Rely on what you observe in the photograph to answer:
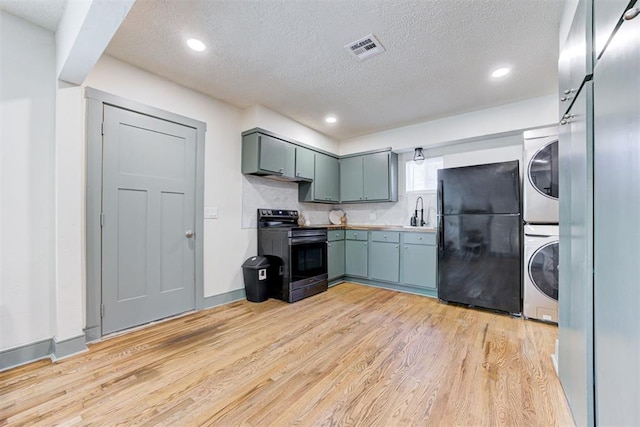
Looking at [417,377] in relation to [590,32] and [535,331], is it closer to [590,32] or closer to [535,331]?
[535,331]

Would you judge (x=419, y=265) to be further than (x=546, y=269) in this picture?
Yes

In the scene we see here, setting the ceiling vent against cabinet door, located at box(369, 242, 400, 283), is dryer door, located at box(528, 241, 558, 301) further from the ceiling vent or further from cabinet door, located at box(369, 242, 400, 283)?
the ceiling vent

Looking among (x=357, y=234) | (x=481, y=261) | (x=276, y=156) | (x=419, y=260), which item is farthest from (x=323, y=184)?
(x=481, y=261)

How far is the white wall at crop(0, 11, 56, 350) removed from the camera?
188cm

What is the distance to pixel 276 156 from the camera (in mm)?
3566

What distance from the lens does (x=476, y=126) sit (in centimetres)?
351

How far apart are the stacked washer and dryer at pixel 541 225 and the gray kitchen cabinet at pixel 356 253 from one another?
204 cm

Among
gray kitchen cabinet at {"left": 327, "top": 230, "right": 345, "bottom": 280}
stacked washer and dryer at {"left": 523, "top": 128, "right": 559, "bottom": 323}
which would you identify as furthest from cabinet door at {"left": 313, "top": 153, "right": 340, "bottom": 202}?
stacked washer and dryer at {"left": 523, "top": 128, "right": 559, "bottom": 323}

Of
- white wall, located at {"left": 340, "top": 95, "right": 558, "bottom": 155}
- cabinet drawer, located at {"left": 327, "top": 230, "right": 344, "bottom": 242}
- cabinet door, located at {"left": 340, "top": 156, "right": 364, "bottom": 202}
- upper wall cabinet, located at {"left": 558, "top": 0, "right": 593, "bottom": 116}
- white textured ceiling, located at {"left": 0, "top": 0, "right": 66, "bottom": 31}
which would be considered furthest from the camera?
cabinet door, located at {"left": 340, "top": 156, "right": 364, "bottom": 202}

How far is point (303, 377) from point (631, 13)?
219 cm

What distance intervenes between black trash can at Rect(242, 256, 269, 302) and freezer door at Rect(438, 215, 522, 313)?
2.25m

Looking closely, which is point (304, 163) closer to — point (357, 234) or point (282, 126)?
point (282, 126)

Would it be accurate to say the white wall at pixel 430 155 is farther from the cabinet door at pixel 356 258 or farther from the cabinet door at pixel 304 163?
the cabinet door at pixel 304 163

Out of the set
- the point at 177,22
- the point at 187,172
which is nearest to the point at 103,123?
the point at 187,172
